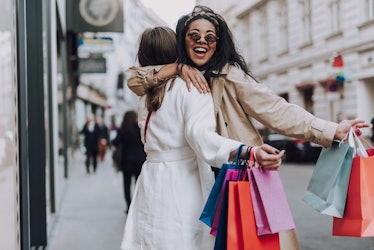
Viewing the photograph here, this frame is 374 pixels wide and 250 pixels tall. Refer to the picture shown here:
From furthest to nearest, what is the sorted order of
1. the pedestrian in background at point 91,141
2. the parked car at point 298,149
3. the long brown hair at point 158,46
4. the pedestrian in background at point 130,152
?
1. the parked car at point 298,149
2. the pedestrian in background at point 91,141
3. the pedestrian in background at point 130,152
4. the long brown hair at point 158,46

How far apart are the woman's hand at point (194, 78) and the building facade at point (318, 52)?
1308cm

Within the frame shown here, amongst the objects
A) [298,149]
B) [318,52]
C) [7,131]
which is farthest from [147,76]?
[318,52]

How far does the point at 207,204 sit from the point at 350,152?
747mm

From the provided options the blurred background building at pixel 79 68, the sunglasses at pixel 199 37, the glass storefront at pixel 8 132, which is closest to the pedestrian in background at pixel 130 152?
the blurred background building at pixel 79 68

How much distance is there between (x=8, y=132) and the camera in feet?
12.8

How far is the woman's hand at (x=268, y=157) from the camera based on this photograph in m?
2.42

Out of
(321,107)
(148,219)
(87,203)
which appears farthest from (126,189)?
(321,107)

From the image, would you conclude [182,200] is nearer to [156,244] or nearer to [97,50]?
[156,244]

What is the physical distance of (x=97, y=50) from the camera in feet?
53.7

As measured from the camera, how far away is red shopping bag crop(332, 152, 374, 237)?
270cm

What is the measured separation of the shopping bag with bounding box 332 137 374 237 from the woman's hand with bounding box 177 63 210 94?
2.51 ft

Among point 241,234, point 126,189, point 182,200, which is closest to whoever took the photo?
point 241,234

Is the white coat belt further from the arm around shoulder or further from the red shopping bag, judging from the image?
the red shopping bag

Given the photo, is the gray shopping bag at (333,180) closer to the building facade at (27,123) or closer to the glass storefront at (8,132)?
the building facade at (27,123)
